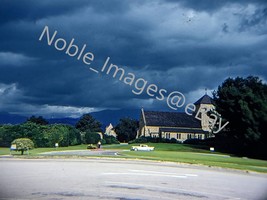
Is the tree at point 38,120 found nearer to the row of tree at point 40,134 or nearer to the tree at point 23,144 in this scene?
the row of tree at point 40,134

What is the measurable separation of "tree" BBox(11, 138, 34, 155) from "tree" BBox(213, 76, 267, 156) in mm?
9094

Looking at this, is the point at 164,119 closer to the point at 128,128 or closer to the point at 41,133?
the point at 128,128

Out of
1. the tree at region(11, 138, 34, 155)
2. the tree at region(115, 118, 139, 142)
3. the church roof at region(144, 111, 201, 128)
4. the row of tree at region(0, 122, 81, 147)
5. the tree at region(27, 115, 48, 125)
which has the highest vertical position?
the church roof at region(144, 111, 201, 128)

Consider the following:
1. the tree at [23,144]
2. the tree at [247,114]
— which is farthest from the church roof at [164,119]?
the tree at [247,114]

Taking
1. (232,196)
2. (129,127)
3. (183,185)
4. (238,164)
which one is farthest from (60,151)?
(129,127)

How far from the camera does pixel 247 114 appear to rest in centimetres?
1391

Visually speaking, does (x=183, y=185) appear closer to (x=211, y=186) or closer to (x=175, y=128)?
(x=211, y=186)

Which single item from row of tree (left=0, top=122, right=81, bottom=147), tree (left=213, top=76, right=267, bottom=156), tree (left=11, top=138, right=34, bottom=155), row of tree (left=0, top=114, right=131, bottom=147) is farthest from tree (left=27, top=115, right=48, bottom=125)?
tree (left=213, top=76, right=267, bottom=156)

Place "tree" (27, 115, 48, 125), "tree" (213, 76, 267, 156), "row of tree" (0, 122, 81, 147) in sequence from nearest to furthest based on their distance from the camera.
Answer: "tree" (213, 76, 267, 156) < "row of tree" (0, 122, 81, 147) < "tree" (27, 115, 48, 125)

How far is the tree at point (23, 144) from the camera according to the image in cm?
1497

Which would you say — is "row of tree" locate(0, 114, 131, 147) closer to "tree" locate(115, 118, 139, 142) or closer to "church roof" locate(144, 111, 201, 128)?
"tree" locate(115, 118, 139, 142)

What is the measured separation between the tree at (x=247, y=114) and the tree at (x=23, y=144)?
909cm

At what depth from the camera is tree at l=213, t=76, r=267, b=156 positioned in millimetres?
12527

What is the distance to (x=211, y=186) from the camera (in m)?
13.7
